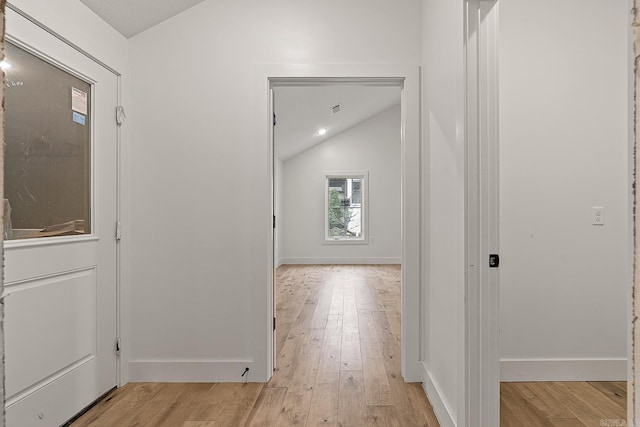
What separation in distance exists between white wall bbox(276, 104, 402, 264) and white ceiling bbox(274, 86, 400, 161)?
1.07 feet

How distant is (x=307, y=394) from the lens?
2.32m

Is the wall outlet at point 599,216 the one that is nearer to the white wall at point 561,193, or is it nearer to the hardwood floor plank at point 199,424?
the white wall at point 561,193

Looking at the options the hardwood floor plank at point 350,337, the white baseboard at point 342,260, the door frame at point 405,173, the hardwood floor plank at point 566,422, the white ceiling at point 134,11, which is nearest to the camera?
the hardwood floor plank at point 566,422

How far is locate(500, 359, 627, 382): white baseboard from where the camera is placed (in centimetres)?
251

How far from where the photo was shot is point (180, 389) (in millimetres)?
2414

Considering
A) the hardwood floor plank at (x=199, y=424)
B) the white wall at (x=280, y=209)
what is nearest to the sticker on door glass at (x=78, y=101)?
the hardwood floor plank at (x=199, y=424)

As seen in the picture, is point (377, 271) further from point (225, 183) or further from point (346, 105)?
point (225, 183)

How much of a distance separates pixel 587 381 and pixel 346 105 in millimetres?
5120

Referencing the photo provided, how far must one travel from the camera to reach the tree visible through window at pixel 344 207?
899 centimetres

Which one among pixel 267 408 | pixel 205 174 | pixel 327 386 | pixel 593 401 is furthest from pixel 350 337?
pixel 205 174

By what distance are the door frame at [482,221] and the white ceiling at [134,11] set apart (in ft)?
5.77

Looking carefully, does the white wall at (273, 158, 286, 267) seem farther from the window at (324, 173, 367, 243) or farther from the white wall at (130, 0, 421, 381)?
the white wall at (130, 0, 421, 381)

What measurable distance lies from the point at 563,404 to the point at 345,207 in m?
6.99

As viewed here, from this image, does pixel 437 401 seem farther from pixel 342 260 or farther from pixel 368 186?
pixel 368 186
